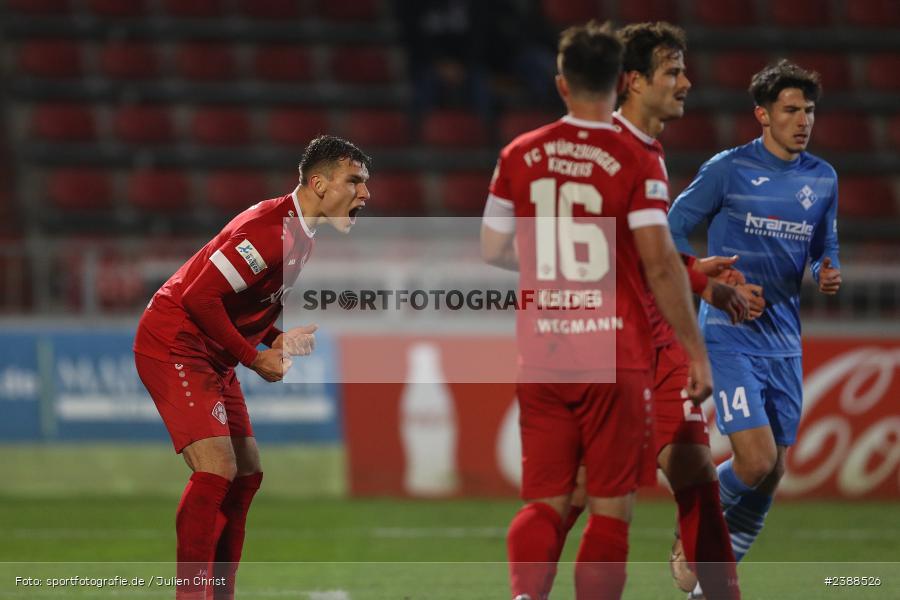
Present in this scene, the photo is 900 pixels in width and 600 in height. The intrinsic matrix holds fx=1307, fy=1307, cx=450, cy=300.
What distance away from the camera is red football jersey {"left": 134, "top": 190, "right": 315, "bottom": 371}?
530 centimetres

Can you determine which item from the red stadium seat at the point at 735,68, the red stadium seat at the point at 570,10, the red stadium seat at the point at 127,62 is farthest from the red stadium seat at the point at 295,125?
the red stadium seat at the point at 735,68

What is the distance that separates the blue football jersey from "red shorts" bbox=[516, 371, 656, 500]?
5.24 feet

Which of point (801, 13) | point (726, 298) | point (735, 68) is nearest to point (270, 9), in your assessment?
point (735, 68)

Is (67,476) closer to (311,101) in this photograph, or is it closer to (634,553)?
(634,553)

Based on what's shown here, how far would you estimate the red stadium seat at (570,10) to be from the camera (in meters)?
18.0

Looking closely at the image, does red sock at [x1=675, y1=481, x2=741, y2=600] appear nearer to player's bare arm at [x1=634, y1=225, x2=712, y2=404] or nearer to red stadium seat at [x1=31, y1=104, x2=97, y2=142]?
Result: player's bare arm at [x1=634, y1=225, x2=712, y2=404]

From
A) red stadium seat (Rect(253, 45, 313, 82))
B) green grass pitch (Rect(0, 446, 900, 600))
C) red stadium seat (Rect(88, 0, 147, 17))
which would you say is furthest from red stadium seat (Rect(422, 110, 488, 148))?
green grass pitch (Rect(0, 446, 900, 600))

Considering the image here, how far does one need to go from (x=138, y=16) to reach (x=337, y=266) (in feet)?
22.8

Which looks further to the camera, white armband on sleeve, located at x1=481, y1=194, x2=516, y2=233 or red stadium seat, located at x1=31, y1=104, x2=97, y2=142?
red stadium seat, located at x1=31, y1=104, x2=97, y2=142

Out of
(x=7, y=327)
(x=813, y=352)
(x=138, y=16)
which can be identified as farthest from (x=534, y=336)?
(x=138, y=16)

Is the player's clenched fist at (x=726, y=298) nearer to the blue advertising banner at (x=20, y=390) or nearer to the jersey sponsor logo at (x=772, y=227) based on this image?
the jersey sponsor logo at (x=772, y=227)

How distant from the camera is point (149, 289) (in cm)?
1182

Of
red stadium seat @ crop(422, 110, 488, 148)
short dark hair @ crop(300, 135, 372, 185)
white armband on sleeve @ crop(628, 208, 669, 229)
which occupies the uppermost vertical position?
red stadium seat @ crop(422, 110, 488, 148)

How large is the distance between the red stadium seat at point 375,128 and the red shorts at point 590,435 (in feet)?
39.5
